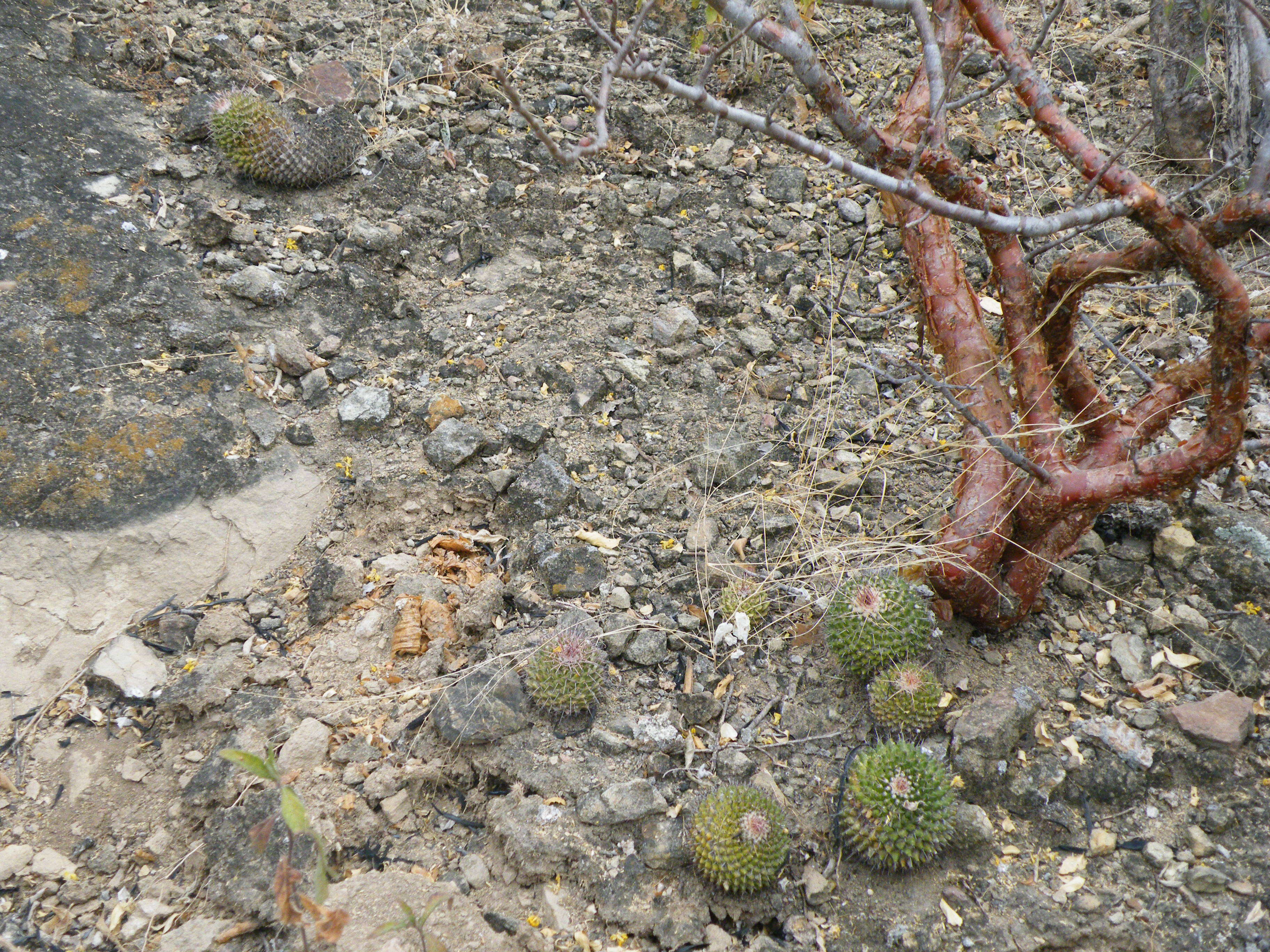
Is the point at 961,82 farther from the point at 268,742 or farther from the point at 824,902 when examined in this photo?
the point at 268,742

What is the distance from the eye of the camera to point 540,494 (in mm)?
3172

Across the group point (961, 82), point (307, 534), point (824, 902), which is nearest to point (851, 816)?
point (824, 902)

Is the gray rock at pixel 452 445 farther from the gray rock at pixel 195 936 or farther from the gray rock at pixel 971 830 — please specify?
the gray rock at pixel 971 830

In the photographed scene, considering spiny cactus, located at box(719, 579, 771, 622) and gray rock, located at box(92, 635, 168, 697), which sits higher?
spiny cactus, located at box(719, 579, 771, 622)

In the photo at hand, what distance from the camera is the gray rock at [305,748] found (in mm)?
2541

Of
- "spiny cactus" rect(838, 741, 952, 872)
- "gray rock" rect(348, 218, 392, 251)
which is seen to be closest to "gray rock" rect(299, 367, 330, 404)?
"gray rock" rect(348, 218, 392, 251)

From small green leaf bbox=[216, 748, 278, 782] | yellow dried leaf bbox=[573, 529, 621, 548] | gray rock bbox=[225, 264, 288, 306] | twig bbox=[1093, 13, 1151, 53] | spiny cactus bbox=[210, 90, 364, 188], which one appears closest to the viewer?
small green leaf bbox=[216, 748, 278, 782]

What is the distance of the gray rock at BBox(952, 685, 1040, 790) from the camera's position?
2.53m

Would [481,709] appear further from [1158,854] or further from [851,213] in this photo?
[851,213]

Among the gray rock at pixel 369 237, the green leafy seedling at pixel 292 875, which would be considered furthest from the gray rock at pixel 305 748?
the gray rock at pixel 369 237

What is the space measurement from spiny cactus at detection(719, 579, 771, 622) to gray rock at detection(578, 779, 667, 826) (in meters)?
0.67

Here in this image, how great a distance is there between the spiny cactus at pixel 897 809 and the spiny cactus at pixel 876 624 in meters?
0.30

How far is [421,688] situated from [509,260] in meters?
2.11

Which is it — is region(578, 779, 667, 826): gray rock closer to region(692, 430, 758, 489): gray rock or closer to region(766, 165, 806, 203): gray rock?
region(692, 430, 758, 489): gray rock
